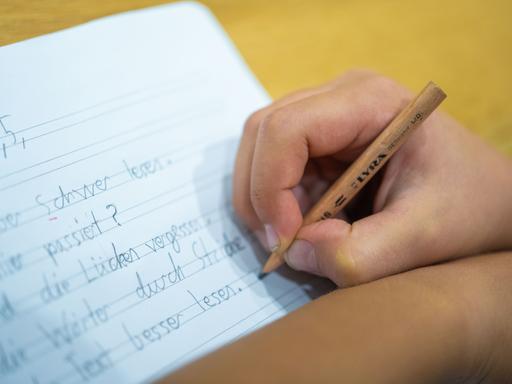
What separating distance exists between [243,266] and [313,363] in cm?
13

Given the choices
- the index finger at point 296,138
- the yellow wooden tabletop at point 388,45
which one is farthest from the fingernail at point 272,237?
the yellow wooden tabletop at point 388,45

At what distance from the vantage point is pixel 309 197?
0.42 m

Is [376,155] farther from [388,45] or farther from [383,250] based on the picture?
[388,45]

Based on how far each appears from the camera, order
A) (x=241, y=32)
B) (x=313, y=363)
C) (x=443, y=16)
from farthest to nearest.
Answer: (x=443, y=16) < (x=241, y=32) < (x=313, y=363)

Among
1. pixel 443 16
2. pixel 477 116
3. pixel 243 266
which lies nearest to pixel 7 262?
pixel 243 266

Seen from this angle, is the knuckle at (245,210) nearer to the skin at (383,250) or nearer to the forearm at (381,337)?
the skin at (383,250)

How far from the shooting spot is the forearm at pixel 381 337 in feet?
0.84

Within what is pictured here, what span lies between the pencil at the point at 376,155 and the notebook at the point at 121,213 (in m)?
0.06

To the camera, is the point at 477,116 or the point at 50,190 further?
the point at 477,116

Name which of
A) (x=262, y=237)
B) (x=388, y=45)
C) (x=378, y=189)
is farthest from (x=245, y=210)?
(x=388, y=45)

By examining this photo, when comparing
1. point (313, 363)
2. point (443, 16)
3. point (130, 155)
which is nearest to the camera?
point (313, 363)

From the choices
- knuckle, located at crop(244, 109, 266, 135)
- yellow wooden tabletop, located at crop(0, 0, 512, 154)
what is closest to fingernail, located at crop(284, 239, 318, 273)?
knuckle, located at crop(244, 109, 266, 135)

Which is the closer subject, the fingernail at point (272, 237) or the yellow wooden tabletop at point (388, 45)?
the fingernail at point (272, 237)

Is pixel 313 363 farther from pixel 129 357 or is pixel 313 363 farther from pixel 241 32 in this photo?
pixel 241 32
